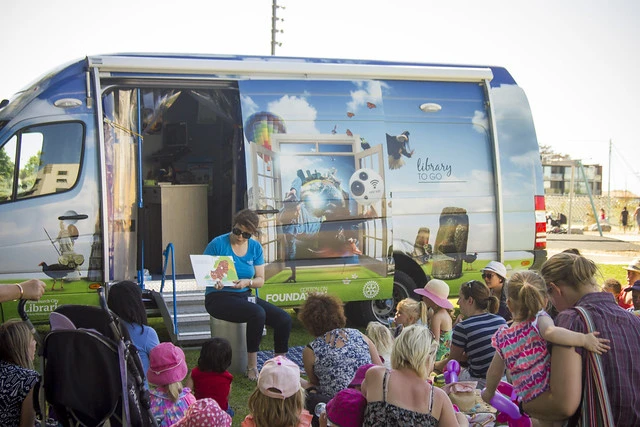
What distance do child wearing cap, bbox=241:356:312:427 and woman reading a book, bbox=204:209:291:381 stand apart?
291 centimetres

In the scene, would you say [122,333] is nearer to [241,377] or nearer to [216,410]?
[216,410]

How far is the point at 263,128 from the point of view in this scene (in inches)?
298

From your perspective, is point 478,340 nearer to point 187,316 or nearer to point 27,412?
point 27,412

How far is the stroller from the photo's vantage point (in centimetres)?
360

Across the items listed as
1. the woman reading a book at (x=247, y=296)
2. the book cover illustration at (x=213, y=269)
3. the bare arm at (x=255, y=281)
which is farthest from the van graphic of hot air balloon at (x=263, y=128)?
the book cover illustration at (x=213, y=269)

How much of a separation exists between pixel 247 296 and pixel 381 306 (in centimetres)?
226

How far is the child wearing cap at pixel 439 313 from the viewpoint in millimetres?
5711

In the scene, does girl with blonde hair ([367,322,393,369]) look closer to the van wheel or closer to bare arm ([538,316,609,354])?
bare arm ([538,316,609,354])

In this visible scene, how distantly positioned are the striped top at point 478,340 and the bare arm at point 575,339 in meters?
1.77

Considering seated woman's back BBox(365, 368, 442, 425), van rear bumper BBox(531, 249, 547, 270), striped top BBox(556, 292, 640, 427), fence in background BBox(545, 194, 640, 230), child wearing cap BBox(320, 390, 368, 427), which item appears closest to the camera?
striped top BBox(556, 292, 640, 427)

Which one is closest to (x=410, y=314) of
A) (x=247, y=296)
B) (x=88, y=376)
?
(x=247, y=296)

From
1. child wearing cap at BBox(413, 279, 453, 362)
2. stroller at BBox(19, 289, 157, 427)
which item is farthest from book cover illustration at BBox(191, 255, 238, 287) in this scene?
stroller at BBox(19, 289, 157, 427)

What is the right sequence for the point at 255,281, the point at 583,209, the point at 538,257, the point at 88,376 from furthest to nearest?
1. the point at 583,209
2. the point at 538,257
3. the point at 255,281
4. the point at 88,376

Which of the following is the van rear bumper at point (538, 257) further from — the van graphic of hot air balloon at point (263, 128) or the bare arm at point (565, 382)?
the bare arm at point (565, 382)
